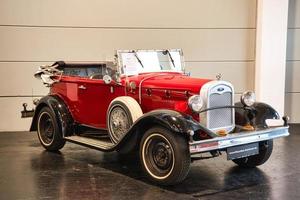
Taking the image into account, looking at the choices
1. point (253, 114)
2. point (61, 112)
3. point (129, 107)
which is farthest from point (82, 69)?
point (253, 114)

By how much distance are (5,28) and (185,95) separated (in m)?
4.13

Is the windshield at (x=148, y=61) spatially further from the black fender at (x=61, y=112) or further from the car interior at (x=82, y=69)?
the black fender at (x=61, y=112)

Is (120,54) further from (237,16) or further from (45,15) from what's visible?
(237,16)

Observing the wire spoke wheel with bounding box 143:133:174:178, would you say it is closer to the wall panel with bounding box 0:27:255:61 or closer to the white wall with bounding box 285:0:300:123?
the wall panel with bounding box 0:27:255:61

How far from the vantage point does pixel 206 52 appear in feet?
26.6

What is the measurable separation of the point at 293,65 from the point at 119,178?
5.02m

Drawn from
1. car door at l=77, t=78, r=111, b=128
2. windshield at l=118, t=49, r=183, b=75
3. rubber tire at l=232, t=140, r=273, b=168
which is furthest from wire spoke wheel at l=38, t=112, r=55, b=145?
rubber tire at l=232, t=140, r=273, b=168

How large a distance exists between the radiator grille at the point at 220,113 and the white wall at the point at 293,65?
4037 mm

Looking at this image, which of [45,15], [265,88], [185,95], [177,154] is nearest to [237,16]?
[265,88]

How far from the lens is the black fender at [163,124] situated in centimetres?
407

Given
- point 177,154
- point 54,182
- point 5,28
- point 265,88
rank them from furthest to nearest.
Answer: point 265,88 < point 5,28 < point 54,182 < point 177,154

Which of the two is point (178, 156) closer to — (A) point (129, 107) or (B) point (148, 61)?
(A) point (129, 107)

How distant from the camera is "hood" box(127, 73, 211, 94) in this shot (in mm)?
4648

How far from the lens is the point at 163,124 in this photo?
4.20 metres
